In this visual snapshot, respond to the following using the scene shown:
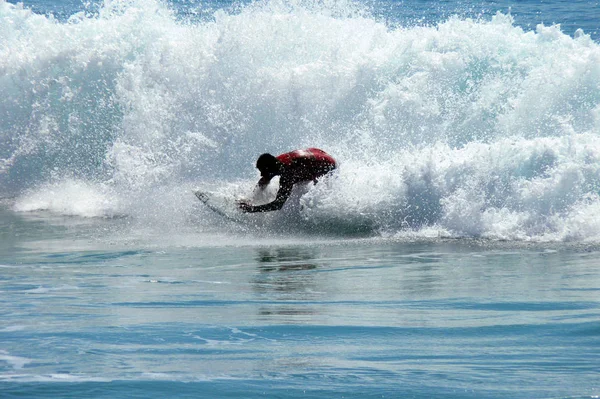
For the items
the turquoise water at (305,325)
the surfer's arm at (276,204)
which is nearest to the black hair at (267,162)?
the surfer's arm at (276,204)

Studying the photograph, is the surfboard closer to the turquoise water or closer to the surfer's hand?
the surfer's hand

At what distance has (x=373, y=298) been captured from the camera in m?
7.76

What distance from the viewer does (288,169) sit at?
1348 cm

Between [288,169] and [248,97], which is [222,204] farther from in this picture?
[248,97]

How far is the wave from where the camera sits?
59.2 ft

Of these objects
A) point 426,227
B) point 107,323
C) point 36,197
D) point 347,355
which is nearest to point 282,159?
point 426,227

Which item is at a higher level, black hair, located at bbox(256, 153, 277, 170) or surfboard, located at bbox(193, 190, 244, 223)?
black hair, located at bbox(256, 153, 277, 170)

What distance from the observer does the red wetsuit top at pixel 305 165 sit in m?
13.5

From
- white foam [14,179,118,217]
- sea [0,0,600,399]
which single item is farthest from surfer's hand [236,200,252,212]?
white foam [14,179,118,217]

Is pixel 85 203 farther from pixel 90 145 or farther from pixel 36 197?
pixel 90 145

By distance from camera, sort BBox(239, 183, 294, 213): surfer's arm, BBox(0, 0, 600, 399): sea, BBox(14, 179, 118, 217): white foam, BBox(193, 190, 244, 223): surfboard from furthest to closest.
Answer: BBox(14, 179, 118, 217): white foam
BBox(193, 190, 244, 223): surfboard
BBox(239, 183, 294, 213): surfer's arm
BBox(0, 0, 600, 399): sea

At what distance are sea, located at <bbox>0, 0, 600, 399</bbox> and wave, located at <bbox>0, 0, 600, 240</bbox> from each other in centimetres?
5

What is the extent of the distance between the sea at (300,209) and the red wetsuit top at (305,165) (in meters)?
0.28

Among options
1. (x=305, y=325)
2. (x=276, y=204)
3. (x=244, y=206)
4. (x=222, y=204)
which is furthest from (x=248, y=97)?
(x=305, y=325)
